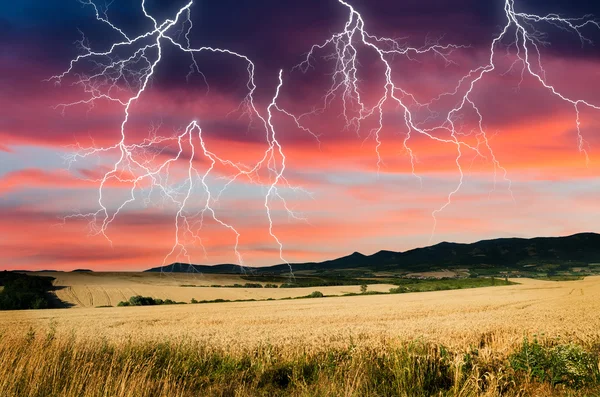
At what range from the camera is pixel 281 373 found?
32.0 ft

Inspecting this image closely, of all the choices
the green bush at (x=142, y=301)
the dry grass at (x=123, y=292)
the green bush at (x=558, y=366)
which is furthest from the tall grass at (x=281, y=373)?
the dry grass at (x=123, y=292)

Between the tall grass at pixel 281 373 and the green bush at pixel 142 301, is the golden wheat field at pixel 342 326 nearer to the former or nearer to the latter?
the tall grass at pixel 281 373

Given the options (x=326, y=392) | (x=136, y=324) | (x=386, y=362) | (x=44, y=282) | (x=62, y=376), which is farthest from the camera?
(x=44, y=282)

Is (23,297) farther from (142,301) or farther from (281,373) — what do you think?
(281,373)

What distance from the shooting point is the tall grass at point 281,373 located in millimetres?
7016

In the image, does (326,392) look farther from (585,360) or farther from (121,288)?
(121,288)

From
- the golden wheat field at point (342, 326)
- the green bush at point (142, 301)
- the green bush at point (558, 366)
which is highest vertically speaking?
the green bush at point (558, 366)

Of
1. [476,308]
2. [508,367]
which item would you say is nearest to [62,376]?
[508,367]

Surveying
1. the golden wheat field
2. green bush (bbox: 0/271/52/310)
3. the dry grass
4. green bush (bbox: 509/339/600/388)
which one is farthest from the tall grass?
the dry grass

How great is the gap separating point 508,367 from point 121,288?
73755 millimetres

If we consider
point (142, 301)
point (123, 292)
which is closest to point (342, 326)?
point (142, 301)

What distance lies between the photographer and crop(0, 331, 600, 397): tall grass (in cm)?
702

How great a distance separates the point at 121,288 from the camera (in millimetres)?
75375

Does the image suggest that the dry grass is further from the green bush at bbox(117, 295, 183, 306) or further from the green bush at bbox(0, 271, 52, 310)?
the green bush at bbox(0, 271, 52, 310)
